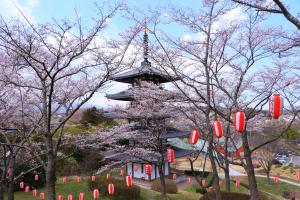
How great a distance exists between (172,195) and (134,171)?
585cm

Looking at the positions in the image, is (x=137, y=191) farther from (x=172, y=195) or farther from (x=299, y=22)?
(x=299, y=22)

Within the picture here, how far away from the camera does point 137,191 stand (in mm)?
13438

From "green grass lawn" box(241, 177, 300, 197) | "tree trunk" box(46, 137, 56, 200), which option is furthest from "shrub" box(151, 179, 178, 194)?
"tree trunk" box(46, 137, 56, 200)

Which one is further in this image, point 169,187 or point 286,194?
point 286,194

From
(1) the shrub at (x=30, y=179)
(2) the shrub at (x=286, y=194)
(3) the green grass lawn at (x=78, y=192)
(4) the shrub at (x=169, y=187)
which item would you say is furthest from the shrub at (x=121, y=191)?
(2) the shrub at (x=286, y=194)

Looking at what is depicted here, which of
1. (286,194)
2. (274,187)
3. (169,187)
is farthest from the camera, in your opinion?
(274,187)

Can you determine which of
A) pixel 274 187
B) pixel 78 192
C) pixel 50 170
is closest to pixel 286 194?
pixel 274 187

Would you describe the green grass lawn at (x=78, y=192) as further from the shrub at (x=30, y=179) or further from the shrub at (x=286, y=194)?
the shrub at (x=286, y=194)

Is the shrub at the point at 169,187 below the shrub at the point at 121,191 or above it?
below

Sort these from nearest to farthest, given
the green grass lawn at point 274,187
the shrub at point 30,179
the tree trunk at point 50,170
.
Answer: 1. the tree trunk at point 50,170
2. the shrub at point 30,179
3. the green grass lawn at point 274,187

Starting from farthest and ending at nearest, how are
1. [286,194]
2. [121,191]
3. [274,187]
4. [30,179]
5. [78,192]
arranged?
[274,187]
[286,194]
[30,179]
[78,192]
[121,191]

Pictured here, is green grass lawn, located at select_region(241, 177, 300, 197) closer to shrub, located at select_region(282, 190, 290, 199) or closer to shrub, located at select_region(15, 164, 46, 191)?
shrub, located at select_region(282, 190, 290, 199)

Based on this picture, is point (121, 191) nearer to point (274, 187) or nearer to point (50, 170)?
point (50, 170)

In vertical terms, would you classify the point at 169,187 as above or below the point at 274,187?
above
